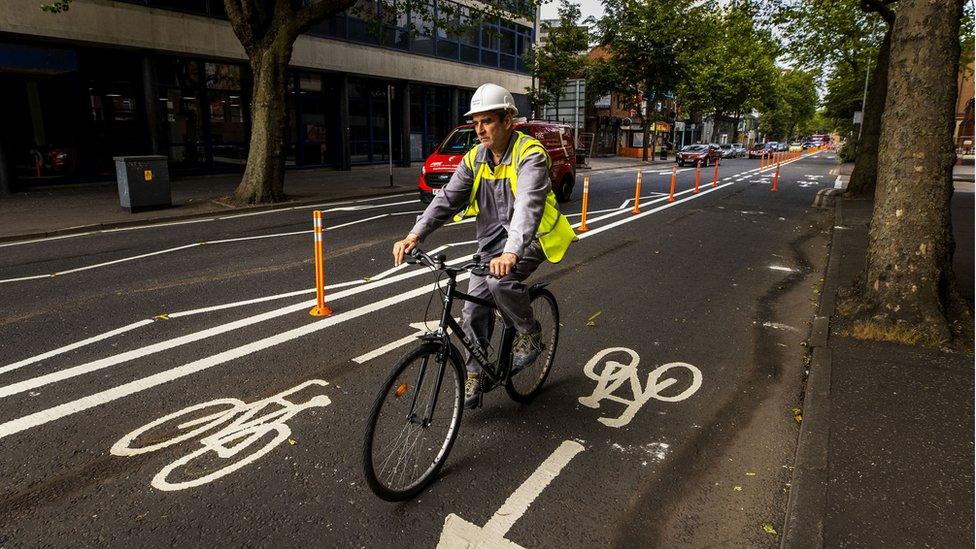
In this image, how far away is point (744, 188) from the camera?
830 inches

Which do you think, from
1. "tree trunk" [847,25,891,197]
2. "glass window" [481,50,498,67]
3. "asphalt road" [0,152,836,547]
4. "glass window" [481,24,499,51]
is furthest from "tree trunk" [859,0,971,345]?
"glass window" [481,50,498,67]

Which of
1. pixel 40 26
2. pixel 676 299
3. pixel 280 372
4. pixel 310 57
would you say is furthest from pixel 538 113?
pixel 280 372

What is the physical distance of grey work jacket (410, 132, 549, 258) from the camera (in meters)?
3.20

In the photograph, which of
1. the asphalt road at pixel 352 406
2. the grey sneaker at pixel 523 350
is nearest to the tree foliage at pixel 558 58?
the asphalt road at pixel 352 406

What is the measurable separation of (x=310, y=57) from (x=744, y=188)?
16719mm

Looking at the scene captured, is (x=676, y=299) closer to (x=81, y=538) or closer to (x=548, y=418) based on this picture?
(x=548, y=418)

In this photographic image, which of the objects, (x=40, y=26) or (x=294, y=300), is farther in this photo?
(x=40, y=26)

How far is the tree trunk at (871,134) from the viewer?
16.8 m

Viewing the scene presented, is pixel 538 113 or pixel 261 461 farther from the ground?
pixel 538 113

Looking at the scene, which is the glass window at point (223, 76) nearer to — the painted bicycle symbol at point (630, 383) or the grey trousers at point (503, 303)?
the painted bicycle symbol at point (630, 383)

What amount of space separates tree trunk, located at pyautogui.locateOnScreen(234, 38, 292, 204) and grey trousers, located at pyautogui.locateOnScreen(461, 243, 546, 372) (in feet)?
38.6

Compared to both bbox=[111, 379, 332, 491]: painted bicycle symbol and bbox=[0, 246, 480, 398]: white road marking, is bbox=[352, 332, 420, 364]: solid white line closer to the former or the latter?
bbox=[111, 379, 332, 491]: painted bicycle symbol

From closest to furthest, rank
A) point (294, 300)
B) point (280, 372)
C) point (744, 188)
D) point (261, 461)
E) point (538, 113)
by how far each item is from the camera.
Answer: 1. point (261, 461)
2. point (280, 372)
3. point (294, 300)
4. point (744, 188)
5. point (538, 113)

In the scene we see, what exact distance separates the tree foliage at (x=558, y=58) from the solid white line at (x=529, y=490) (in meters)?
32.9
